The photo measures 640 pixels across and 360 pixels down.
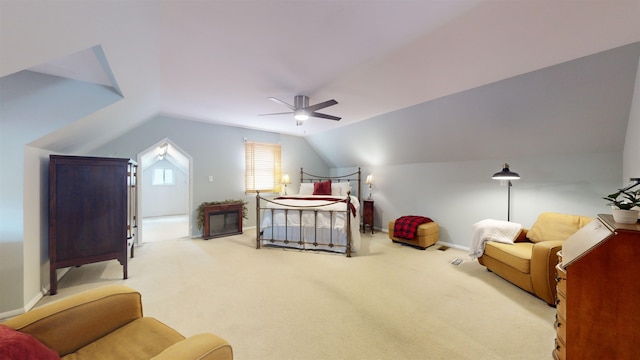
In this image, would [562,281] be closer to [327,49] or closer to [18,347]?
[327,49]

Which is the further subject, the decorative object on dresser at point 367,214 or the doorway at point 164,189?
the doorway at point 164,189

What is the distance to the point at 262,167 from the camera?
627 cm

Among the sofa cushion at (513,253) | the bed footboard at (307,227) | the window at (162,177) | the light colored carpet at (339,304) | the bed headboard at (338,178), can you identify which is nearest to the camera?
the light colored carpet at (339,304)

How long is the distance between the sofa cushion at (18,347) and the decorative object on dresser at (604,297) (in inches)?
101

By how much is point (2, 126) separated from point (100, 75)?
0.96m

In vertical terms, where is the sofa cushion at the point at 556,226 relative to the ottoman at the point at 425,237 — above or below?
above

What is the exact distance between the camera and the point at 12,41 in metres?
1.41

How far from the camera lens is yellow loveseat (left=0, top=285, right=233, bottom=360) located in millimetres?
1041

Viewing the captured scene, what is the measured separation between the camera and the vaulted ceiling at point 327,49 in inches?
66.0

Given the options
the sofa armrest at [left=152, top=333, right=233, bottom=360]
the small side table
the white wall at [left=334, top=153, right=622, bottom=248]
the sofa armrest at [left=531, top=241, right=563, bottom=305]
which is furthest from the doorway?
the sofa armrest at [left=531, top=241, right=563, bottom=305]

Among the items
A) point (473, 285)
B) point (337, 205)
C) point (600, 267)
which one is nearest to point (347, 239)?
point (337, 205)

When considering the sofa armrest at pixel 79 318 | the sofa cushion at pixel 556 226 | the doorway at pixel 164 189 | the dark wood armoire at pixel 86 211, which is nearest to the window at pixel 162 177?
the doorway at pixel 164 189

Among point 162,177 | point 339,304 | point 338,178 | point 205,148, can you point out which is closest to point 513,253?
point 339,304

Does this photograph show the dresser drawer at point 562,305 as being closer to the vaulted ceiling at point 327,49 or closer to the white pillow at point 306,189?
the vaulted ceiling at point 327,49
